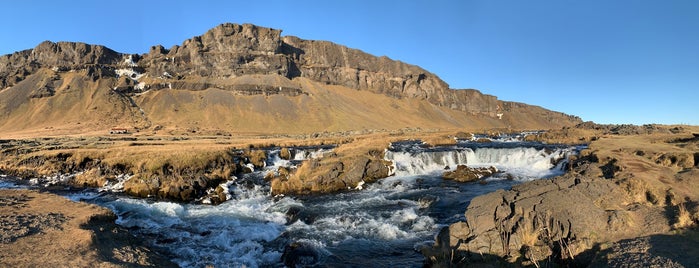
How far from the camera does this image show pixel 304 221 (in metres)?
19.4

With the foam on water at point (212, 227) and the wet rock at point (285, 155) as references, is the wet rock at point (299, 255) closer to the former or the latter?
the foam on water at point (212, 227)

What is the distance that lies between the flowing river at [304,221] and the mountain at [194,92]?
289 ft

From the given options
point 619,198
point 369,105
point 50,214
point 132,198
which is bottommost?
point 132,198

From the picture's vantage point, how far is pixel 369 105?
16925 centimetres

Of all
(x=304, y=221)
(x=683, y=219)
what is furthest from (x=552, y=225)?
(x=304, y=221)

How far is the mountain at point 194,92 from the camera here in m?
117

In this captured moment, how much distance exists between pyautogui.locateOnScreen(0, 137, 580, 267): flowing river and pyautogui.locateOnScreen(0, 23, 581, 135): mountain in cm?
8809

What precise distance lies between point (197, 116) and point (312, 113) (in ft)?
133

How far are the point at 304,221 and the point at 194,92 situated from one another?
133 meters

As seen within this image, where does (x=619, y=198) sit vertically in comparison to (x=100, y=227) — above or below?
above

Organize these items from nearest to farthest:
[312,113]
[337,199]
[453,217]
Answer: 1. [453,217]
2. [337,199]
3. [312,113]

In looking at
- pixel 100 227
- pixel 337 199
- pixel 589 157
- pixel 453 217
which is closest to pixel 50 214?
pixel 100 227

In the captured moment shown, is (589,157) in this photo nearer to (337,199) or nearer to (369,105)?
A: (337,199)

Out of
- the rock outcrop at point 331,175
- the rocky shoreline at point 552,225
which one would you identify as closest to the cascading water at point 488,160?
the rock outcrop at point 331,175
